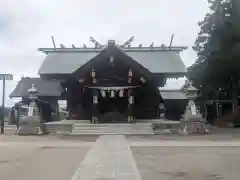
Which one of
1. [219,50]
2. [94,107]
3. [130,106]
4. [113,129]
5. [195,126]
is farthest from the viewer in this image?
[219,50]

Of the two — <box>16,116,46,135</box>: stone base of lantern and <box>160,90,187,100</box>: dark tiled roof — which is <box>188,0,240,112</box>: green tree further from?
<box>160,90,187,100</box>: dark tiled roof

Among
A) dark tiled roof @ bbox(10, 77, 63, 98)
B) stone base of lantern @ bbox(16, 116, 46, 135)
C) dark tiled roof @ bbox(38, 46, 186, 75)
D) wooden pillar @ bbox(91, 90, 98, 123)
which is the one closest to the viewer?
stone base of lantern @ bbox(16, 116, 46, 135)

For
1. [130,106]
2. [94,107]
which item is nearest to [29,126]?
[94,107]

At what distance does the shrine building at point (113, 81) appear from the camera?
2759 cm

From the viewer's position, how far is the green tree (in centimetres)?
3088

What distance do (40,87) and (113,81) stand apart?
72.7 ft

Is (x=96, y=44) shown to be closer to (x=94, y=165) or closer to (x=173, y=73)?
Answer: (x=173, y=73)

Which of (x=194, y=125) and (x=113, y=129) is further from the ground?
(x=194, y=125)

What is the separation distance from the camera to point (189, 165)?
32.3ft

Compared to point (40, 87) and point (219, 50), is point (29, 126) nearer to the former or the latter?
point (219, 50)

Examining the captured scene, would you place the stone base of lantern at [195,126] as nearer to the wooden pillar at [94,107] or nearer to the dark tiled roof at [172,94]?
the wooden pillar at [94,107]

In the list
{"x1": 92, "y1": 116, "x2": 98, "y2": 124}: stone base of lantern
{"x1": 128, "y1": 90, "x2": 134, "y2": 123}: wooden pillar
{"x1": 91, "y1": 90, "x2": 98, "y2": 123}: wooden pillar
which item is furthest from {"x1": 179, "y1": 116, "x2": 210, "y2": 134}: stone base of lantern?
{"x1": 91, "y1": 90, "x2": 98, "y2": 123}: wooden pillar

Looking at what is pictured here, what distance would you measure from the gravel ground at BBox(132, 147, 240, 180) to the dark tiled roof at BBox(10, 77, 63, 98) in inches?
1373

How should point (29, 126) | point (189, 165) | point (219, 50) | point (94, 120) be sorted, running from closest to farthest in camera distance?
point (189, 165) < point (29, 126) < point (94, 120) < point (219, 50)
